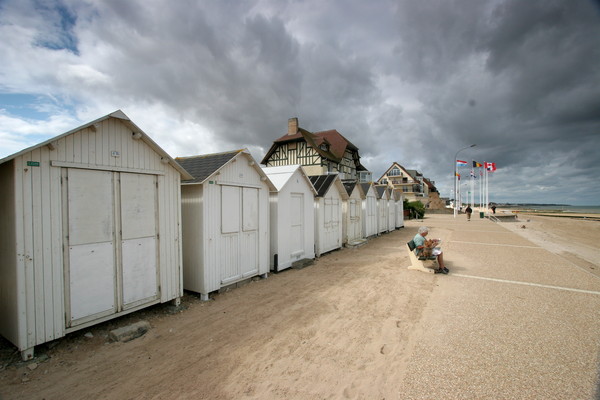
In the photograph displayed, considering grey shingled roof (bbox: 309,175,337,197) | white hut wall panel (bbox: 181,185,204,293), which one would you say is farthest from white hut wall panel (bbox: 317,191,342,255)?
white hut wall panel (bbox: 181,185,204,293)

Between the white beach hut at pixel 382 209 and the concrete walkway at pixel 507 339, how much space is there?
10338mm

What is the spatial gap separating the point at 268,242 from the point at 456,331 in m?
5.00

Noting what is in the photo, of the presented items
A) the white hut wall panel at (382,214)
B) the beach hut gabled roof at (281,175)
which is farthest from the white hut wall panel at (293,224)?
the white hut wall panel at (382,214)

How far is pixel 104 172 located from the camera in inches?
179

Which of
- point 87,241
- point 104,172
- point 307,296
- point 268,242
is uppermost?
point 104,172

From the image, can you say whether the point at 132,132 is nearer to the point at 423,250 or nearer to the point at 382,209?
the point at 423,250

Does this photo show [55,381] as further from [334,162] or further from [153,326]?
[334,162]

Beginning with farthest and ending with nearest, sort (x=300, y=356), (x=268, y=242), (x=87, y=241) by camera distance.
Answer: (x=268, y=242) < (x=87, y=241) < (x=300, y=356)

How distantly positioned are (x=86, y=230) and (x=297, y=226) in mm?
5995

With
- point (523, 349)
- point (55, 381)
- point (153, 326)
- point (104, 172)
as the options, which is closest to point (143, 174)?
point (104, 172)

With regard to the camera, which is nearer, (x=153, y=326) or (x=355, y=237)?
(x=153, y=326)

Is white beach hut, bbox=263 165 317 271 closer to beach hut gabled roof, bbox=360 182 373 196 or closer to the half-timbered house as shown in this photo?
beach hut gabled roof, bbox=360 182 373 196

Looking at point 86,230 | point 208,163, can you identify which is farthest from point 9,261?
A: point 208,163

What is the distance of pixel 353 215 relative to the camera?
1384cm
